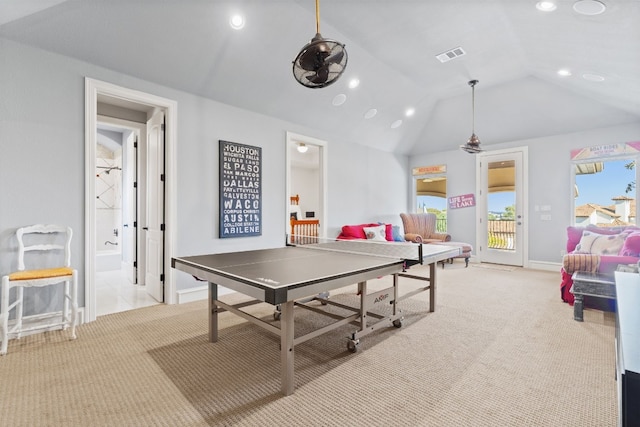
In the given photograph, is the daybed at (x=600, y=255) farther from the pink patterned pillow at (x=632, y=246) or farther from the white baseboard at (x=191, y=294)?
the white baseboard at (x=191, y=294)

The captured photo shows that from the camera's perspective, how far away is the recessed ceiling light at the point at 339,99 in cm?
496

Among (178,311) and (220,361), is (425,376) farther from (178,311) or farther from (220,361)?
(178,311)

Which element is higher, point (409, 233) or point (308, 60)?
point (308, 60)

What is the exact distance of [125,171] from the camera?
6.35 m

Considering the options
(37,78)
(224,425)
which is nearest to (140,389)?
(224,425)

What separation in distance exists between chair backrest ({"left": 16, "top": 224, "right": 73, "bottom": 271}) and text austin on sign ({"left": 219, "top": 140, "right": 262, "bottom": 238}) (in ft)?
5.44

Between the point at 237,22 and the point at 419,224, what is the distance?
18.5 feet

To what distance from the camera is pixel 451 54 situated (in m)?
4.47

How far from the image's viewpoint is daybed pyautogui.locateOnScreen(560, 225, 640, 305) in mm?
3498

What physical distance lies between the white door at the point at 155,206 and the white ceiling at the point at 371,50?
768 mm

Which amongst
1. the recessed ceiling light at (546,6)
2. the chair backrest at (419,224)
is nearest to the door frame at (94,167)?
the recessed ceiling light at (546,6)

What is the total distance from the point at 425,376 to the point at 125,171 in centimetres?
675

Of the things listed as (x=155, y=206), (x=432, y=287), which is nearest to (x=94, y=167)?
(x=155, y=206)

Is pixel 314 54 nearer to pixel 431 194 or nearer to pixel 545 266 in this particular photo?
pixel 545 266
